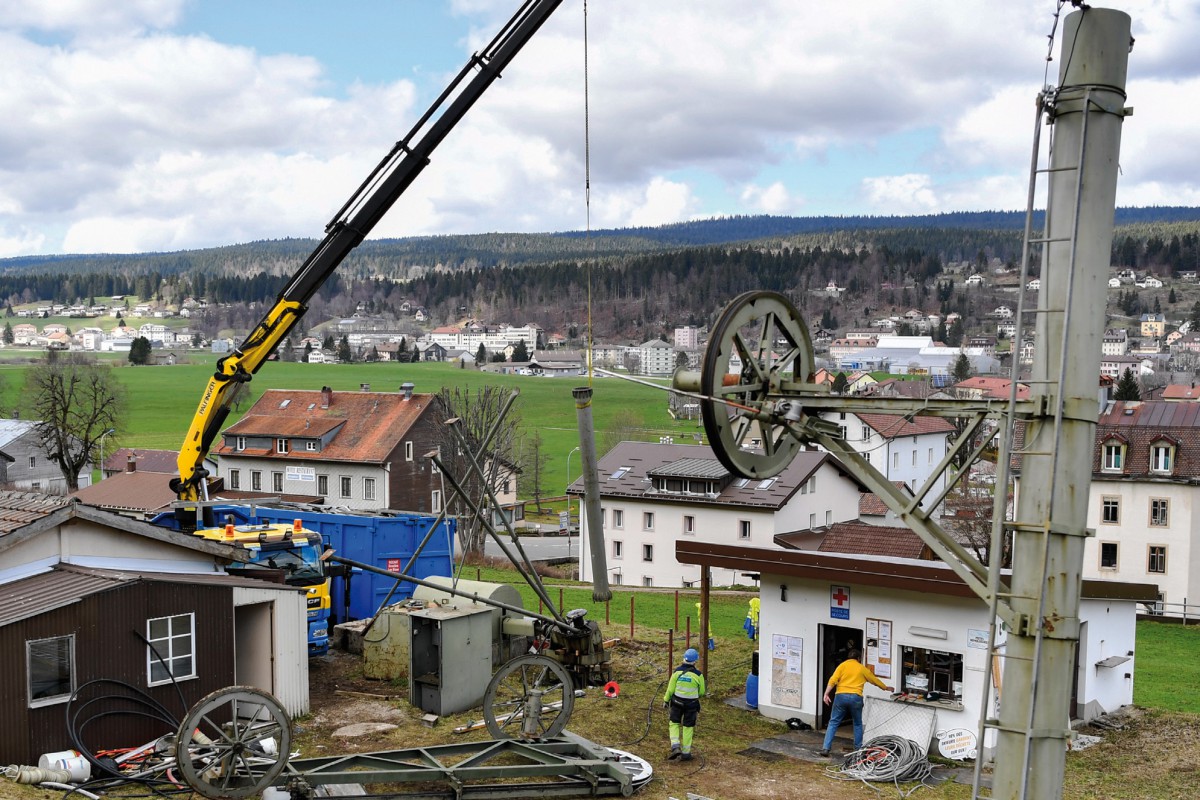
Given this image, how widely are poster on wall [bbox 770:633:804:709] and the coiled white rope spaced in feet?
6.62

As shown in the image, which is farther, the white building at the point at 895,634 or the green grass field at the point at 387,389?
the green grass field at the point at 387,389

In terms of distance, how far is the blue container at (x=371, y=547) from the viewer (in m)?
23.7

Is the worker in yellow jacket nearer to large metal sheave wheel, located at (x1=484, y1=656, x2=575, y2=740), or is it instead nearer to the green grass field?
large metal sheave wheel, located at (x1=484, y1=656, x2=575, y2=740)

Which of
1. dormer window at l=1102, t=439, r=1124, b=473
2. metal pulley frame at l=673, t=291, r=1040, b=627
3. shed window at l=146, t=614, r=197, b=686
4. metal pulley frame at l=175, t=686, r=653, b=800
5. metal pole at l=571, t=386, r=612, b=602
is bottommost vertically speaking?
dormer window at l=1102, t=439, r=1124, b=473

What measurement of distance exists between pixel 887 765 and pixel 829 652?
278cm

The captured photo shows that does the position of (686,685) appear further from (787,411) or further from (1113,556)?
(1113,556)

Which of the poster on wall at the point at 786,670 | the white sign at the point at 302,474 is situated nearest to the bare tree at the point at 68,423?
the white sign at the point at 302,474

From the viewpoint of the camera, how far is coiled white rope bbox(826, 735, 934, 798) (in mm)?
15047

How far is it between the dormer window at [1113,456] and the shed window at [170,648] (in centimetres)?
4325

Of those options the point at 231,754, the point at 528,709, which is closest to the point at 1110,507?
the point at 528,709

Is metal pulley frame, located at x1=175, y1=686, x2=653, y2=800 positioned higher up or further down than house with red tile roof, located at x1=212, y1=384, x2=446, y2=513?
higher up

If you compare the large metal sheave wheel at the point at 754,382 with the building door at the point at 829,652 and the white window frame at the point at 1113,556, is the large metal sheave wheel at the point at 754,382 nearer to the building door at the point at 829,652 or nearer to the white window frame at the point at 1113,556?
the building door at the point at 829,652

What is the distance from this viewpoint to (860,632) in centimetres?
1733

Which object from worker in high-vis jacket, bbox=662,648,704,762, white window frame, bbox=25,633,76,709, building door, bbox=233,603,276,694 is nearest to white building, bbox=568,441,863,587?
building door, bbox=233,603,276,694
